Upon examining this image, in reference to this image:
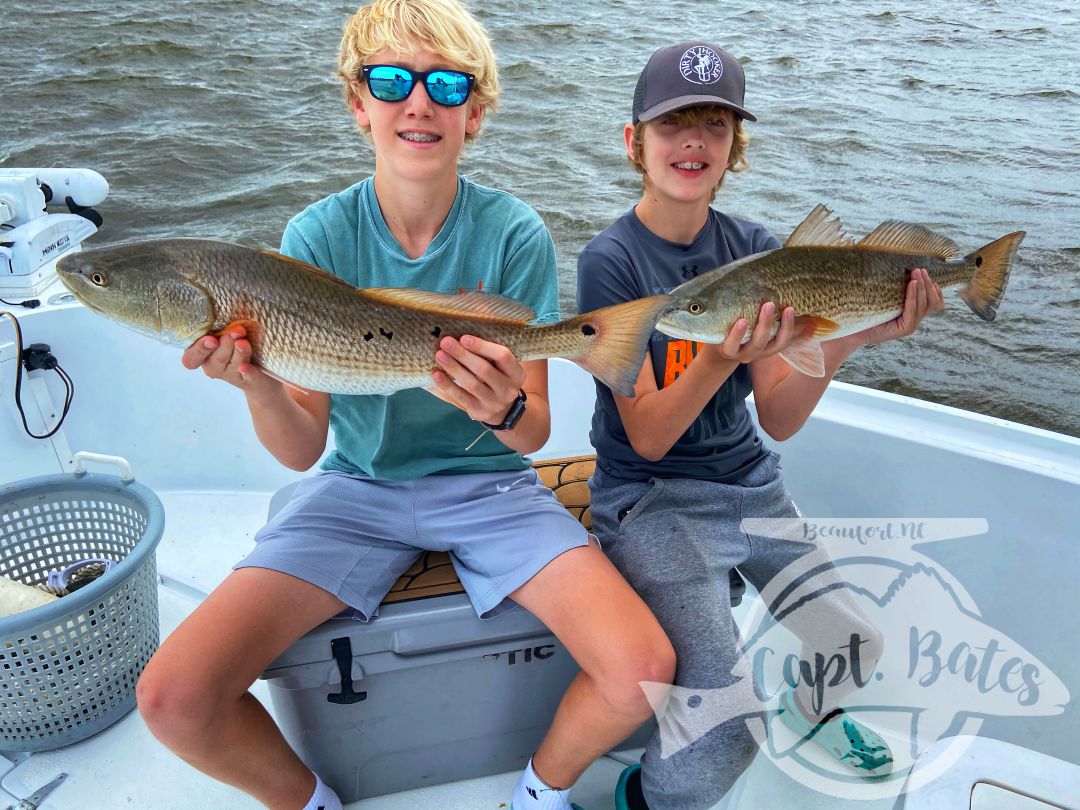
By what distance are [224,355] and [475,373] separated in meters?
0.55

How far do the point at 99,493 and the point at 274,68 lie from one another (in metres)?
9.71

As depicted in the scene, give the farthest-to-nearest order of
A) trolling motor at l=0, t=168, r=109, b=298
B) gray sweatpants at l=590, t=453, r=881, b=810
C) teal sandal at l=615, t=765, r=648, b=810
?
trolling motor at l=0, t=168, r=109, b=298 < teal sandal at l=615, t=765, r=648, b=810 < gray sweatpants at l=590, t=453, r=881, b=810

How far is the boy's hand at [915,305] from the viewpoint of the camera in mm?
2193

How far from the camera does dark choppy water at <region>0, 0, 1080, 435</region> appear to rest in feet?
22.2

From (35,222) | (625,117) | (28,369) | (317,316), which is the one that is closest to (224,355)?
(317,316)

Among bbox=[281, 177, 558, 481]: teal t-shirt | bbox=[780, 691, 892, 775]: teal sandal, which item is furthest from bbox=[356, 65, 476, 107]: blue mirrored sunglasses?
bbox=[780, 691, 892, 775]: teal sandal

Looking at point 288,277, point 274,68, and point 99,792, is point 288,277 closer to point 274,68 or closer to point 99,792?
point 99,792

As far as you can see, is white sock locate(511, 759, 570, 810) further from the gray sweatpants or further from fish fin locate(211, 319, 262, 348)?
fish fin locate(211, 319, 262, 348)

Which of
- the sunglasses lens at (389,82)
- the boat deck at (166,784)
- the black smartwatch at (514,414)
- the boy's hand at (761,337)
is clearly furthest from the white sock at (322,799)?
the sunglasses lens at (389,82)

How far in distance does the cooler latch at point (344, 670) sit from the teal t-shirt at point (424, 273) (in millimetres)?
485

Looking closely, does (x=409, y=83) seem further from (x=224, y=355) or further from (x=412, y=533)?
(x=412, y=533)

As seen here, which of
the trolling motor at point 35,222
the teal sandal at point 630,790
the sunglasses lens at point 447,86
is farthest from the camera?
the trolling motor at point 35,222

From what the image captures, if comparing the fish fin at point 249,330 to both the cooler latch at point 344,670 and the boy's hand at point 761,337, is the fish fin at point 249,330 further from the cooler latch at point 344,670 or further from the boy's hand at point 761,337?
the boy's hand at point 761,337

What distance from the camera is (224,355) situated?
6.04 ft
